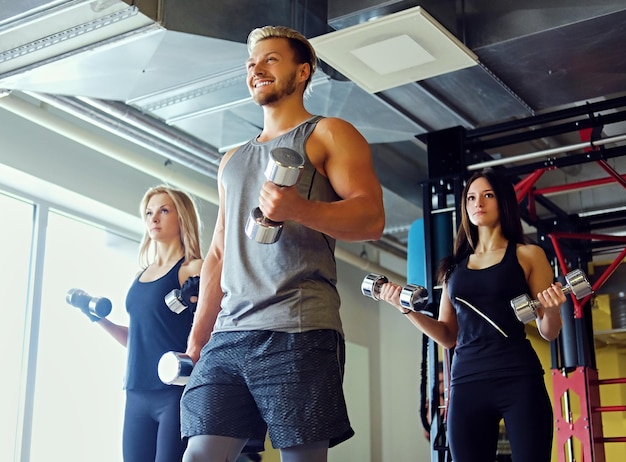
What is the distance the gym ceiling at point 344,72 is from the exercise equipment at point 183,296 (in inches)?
49.6

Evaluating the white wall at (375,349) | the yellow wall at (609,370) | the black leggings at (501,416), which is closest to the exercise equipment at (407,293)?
the black leggings at (501,416)

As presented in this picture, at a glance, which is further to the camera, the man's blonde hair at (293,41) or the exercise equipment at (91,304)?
the exercise equipment at (91,304)

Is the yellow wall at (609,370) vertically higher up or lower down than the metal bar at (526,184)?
lower down

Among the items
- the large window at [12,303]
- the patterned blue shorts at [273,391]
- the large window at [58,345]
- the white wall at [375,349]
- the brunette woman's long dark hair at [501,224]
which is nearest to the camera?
the patterned blue shorts at [273,391]

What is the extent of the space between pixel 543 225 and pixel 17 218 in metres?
3.19

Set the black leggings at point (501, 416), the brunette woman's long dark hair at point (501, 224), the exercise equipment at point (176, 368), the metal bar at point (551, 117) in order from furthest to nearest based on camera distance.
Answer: the metal bar at point (551, 117), the brunette woman's long dark hair at point (501, 224), the black leggings at point (501, 416), the exercise equipment at point (176, 368)

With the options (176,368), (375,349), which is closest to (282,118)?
(176,368)

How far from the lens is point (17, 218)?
500 cm

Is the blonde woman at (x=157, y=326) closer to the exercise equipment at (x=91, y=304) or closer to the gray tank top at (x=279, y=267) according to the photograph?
the exercise equipment at (x=91, y=304)

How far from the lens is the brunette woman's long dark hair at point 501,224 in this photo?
119 inches

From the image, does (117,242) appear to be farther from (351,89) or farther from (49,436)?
(351,89)

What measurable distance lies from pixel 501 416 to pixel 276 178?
5.15ft

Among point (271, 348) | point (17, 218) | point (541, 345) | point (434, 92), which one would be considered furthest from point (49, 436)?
point (541, 345)

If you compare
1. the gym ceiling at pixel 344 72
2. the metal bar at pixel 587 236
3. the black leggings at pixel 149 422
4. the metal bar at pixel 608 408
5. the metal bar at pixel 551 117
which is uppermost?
the gym ceiling at pixel 344 72
